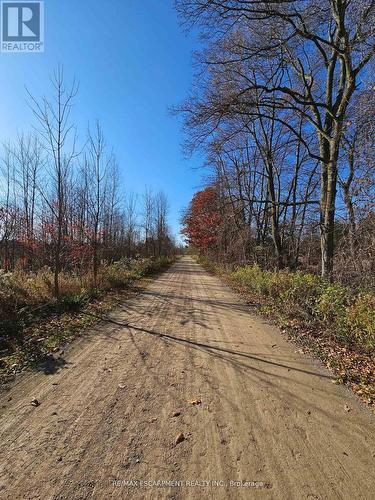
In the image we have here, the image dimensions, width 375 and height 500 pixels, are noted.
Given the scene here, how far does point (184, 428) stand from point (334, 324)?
13.8ft

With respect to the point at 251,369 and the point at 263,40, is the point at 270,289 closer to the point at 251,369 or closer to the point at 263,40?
the point at 251,369

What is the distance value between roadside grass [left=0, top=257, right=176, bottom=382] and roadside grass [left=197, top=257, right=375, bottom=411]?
4720mm

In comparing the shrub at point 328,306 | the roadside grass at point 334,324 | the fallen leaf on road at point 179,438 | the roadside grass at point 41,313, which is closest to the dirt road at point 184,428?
the fallen leaf on road at point 179,438

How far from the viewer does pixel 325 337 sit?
611cm

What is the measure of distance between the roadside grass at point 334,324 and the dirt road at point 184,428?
42cm

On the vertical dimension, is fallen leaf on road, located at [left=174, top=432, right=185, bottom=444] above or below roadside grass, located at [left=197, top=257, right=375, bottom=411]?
below

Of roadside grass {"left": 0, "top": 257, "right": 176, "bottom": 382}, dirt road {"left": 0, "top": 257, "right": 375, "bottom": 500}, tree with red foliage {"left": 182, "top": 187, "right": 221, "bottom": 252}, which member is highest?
tree with red foliage {"left": 182, "top": 187, "right": 221, "bottom": 252}

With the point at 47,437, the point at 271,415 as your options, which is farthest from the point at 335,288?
the point at 47,437

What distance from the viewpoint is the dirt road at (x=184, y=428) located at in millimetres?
2379

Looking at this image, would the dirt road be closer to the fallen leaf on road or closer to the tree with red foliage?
the fallen leaf on road

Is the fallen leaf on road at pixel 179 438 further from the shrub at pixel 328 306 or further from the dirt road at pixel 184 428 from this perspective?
the shrub at pixel 328 306

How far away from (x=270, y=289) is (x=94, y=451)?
848 centimetres

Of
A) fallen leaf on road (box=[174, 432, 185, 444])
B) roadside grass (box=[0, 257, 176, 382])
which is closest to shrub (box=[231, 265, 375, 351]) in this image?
fallen leaf on road (box=[174, 432, 185, 444])

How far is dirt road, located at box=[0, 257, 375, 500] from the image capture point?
2379 millimetres
